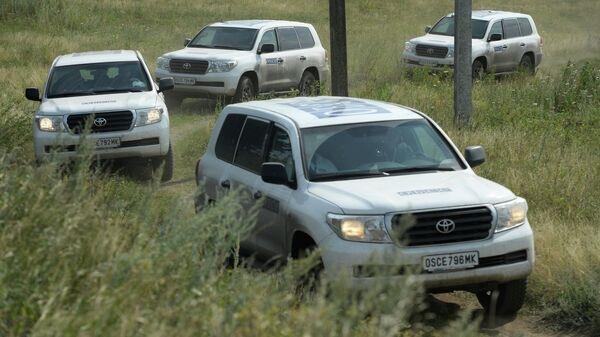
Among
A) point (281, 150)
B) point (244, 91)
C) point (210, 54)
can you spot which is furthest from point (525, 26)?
point (281, 150)

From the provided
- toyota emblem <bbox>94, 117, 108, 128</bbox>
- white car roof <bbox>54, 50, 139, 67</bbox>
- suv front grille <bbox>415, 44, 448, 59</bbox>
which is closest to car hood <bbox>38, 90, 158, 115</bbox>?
toyota emblem <bbox>94, 117, 108, 128</bbox>

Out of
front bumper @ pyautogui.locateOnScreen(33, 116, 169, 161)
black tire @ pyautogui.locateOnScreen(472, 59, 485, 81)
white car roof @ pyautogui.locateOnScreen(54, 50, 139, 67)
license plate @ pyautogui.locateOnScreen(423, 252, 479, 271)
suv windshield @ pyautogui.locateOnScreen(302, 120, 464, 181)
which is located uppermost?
suv windshield @ pyautogui.locateOnScreen(302, 120, 464, 181)

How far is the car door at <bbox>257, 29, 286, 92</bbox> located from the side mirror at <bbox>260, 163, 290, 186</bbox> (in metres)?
14.3

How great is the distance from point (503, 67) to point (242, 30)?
297 inches

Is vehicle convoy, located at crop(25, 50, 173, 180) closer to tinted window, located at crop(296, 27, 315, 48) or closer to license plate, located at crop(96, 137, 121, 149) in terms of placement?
license plate, located at crop(96, 137, 121, 149)

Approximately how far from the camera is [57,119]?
51.7 ft

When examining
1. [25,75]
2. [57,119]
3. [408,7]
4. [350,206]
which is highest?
[350,206]

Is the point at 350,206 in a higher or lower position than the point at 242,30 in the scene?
higher

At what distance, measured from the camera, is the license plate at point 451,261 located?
859 centimetres

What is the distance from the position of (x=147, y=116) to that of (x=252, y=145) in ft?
18.6

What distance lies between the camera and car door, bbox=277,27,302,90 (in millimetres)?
24547

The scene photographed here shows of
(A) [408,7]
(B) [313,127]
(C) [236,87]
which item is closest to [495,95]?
(C) [236,87]

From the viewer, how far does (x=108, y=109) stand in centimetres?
1585

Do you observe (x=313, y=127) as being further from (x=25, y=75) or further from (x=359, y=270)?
(x=25, y=75)
